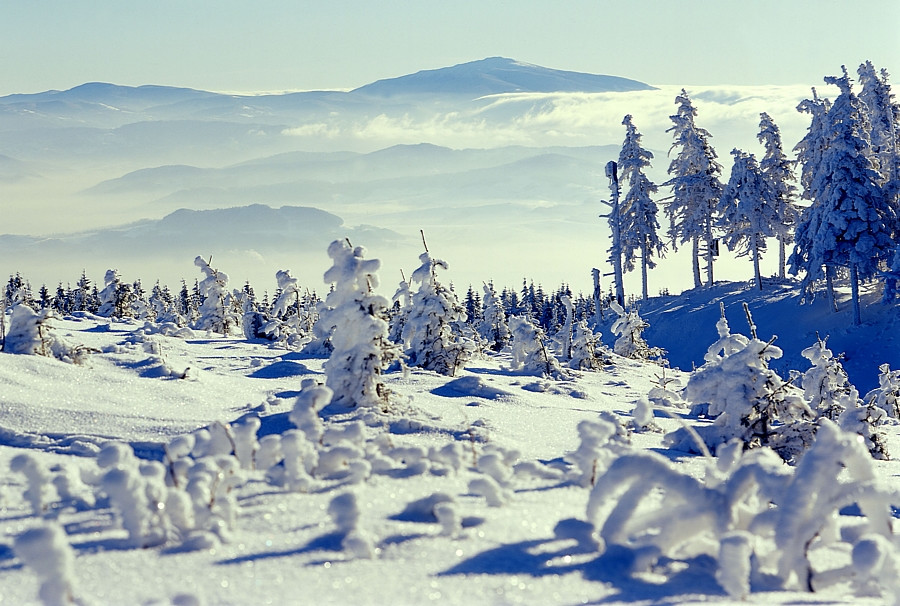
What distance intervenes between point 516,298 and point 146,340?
73.3 meters

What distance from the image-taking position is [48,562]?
11.5 ft

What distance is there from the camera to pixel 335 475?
5699mm

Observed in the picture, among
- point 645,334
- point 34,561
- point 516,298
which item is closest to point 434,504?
point 34,561

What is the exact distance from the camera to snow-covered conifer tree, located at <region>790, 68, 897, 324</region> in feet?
116

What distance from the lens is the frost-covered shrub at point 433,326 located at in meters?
18.1

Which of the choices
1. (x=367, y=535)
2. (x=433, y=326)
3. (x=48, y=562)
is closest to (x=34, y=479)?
(x=48, y=562)

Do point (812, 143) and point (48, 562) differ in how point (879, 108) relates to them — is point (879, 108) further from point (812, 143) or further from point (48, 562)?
point (48, 562)

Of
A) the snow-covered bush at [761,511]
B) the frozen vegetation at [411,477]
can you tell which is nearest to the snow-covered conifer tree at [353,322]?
the frozen vegetation at [411,477]

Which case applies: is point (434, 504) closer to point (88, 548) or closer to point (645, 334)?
point (88, 548)

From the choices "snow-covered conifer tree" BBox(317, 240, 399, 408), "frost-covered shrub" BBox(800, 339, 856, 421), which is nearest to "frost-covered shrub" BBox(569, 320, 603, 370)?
"frost-covered shrub" BBox(800, 339, 856, 421)

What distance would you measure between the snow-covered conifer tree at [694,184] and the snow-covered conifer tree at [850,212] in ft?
40.3

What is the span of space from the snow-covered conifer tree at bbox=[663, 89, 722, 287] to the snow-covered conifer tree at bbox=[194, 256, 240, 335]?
28.7 metres

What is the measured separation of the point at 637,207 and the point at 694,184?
352 centimetres

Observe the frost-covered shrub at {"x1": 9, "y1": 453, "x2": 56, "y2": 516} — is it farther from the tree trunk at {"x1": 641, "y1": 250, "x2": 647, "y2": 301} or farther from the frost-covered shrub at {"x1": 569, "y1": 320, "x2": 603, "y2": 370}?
the tree trunk at {"x1": 641, "y1": 250, "x2": 647, "y2": 301}
